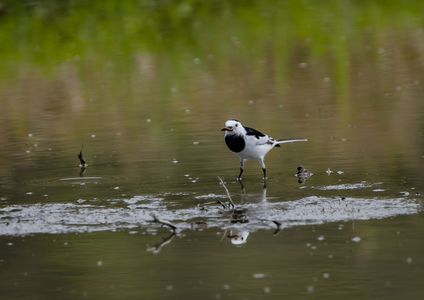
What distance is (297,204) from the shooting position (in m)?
11.1

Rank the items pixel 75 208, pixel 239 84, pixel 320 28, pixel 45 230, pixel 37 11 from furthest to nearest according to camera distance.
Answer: pixel 37 11 < pixel 320 28 < pixel 239 84 < pixel 75 208 < pixel 45 230

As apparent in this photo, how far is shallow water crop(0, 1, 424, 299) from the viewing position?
893 cm

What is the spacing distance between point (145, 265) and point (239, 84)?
11.1m

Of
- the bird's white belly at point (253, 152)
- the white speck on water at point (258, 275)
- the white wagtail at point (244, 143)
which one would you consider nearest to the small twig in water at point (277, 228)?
the white speck on water at point (258, 275)

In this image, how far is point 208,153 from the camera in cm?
1437

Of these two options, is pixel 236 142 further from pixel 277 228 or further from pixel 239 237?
pixel 239 237

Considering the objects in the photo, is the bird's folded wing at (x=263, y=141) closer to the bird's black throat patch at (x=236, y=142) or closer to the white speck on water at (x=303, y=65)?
the bird's black throat patch at (x=236, y=142)

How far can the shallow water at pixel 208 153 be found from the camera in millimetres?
8930

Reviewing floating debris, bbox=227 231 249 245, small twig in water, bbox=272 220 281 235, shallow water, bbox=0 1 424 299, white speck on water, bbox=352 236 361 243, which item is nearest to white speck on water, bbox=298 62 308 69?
shallow water, bbox=0 1 424 299

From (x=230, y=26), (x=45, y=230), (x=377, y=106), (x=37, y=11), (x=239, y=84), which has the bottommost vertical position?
A: (x=45, y=230)

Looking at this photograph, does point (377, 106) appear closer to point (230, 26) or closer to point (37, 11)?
point (230, 26)

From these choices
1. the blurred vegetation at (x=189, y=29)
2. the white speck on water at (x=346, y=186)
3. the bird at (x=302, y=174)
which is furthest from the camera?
the blurred vegetation at (x=189, y=29)

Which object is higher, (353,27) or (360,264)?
(353,27)

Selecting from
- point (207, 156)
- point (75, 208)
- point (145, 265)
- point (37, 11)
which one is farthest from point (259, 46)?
point (145, 265)
